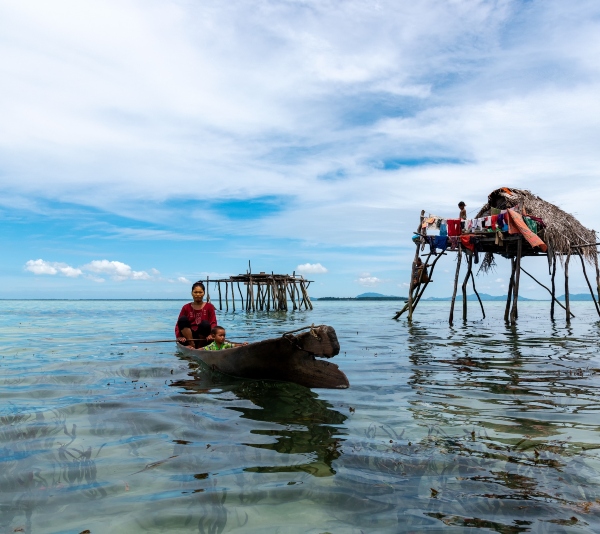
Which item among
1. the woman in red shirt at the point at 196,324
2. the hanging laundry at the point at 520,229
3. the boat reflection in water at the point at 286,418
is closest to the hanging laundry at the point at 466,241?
the hanging laundry at the point at 520,229

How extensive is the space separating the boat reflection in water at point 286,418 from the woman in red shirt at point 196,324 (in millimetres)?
1861

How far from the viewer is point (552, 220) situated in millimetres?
17297

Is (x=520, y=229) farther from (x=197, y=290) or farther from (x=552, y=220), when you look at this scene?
(x=197, y=290)

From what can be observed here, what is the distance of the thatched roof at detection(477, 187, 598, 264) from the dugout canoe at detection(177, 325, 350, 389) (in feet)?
44.4

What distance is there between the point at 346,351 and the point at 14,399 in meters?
6.96

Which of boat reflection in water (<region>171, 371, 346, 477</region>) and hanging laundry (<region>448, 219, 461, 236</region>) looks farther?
hanging laundry (<region>448, 219, 461, 236</region>)

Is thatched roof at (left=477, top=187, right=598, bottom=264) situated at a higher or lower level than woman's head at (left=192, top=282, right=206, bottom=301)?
higher

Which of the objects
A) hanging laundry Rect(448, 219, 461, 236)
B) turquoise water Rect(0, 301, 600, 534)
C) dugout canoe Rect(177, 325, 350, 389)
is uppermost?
hanging laundry Rect(448, 219, 461, 236)

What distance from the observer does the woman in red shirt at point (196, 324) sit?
991cm

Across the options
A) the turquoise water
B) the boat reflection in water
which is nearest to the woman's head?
the turquoise water

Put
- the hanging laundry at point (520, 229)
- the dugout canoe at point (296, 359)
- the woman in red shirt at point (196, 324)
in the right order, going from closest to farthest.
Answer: the dugout canoe at point (296, 359), the woman in red shirt at point (196, 324), the hanging laundry at point (520, 229)

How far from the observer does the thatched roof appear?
56.3 ft

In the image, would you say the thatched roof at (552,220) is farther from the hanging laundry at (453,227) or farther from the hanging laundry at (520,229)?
the hanging laundry at (453,227)

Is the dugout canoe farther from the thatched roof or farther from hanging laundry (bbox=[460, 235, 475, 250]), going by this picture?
the thatched roof
